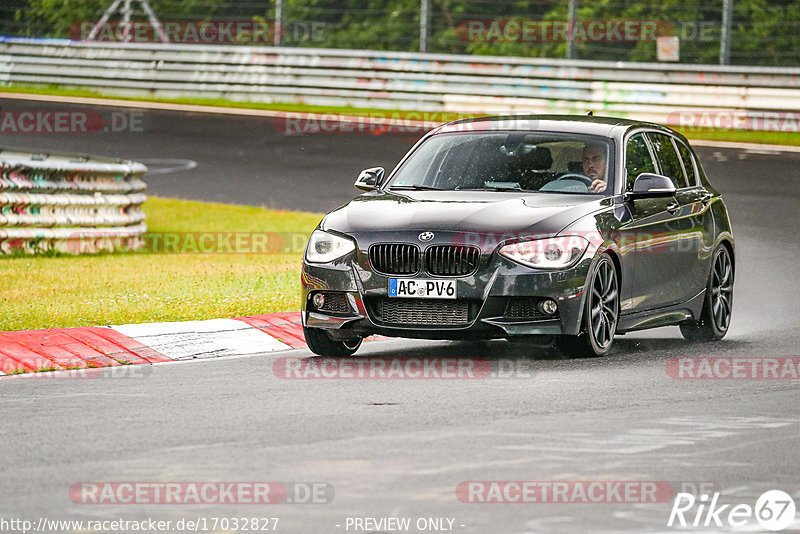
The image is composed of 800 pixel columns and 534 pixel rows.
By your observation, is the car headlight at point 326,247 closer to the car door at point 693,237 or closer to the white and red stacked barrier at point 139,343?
the white and red stacked barrier at point 139,343

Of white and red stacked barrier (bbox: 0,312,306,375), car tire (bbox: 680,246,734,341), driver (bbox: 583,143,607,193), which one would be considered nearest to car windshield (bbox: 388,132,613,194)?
driver (bbox: 583,143,607,193)

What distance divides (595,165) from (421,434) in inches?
165

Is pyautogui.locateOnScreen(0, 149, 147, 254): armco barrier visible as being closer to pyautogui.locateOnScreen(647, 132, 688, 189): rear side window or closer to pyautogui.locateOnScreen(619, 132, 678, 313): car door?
pyautogui.locateOnScreen(647, 132, 688, 189): rear side window

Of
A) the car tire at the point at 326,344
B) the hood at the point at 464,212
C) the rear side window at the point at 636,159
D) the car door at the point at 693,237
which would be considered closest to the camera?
the hood at the point at 464,212

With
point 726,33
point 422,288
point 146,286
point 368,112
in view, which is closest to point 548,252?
point 422,288

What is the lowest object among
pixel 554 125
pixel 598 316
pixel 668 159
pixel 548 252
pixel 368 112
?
pixel 368 112

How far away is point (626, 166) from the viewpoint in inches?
467

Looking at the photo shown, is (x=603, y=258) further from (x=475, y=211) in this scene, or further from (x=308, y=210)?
(x=308, y=210)

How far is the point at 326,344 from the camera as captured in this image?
11.2m

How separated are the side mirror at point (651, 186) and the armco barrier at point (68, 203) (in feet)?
26.8

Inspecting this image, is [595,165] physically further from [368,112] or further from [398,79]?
[368,112]

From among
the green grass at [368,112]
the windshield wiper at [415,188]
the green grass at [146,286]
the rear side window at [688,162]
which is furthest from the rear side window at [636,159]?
the green grass at [368,112]

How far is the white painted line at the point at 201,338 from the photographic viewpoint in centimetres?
1130

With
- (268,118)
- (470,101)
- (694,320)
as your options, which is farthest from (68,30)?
(694,320)
